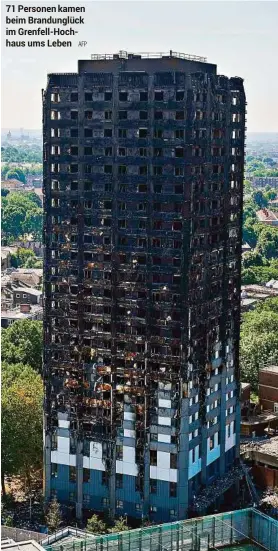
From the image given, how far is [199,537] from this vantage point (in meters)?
11.0

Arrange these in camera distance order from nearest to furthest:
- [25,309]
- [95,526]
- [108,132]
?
[95,526] → [108,132] → [25,309]

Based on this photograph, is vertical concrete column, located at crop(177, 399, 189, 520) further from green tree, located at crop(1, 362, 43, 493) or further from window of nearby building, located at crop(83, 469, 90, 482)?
green tree, located at crop(1, 362, 43, 493)

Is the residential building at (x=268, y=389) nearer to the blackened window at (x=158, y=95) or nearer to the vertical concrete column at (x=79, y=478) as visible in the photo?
the vertical concrete column at (x=79, y=478)

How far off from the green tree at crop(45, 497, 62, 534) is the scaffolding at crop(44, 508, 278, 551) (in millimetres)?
8182

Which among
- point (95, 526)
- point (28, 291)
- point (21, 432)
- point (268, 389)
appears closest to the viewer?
point (95, 526)

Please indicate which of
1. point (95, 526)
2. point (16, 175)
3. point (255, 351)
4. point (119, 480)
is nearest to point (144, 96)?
point (119, 480)

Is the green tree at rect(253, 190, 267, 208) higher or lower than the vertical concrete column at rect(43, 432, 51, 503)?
higher

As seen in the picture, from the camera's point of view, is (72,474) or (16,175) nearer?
(72,474)

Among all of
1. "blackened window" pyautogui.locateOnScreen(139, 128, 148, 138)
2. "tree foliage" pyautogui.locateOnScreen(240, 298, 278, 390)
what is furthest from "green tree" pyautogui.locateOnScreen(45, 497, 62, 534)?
"tree foliage" pyautogui.locateOnScreen(240, 298, 278, 390)

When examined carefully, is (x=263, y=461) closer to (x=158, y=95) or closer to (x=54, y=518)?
(x=54, y=518)

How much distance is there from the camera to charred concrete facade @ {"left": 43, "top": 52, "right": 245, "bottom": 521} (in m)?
19.4

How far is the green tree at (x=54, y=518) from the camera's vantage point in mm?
19406

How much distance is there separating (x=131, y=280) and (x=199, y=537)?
9.32 metres

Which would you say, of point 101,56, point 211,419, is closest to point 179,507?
point 211,419
